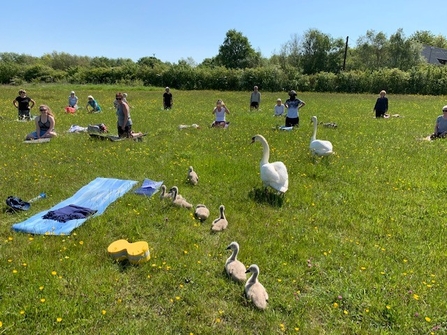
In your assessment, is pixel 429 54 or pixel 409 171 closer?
pixel 409 171

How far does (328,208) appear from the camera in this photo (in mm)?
6996

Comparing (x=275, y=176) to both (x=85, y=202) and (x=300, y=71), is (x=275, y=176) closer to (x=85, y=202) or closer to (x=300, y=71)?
(x=85, y=202)

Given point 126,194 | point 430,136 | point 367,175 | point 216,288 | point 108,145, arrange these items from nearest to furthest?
point 216,288 → point 126,194 → point 367,175 → point 108,145 → point 430,136

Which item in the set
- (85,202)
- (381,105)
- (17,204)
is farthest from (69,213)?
(381,105)

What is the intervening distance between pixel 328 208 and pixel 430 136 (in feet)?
29.6

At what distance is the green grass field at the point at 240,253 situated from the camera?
3.99 meters

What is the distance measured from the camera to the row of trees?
42.1m

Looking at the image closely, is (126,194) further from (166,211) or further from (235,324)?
(235,324)

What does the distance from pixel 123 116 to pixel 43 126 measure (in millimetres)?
2912

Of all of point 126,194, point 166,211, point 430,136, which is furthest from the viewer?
point 430,136

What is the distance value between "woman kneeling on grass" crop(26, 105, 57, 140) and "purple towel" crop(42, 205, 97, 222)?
7.03m

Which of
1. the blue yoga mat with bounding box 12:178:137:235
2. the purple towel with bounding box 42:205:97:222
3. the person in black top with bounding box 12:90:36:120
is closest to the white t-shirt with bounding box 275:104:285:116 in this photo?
the blue yoga mat with bounding box 12:178:137:235

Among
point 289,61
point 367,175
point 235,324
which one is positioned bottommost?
point 235,324

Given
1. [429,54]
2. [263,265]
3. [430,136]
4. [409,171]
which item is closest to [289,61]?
[429,54]
